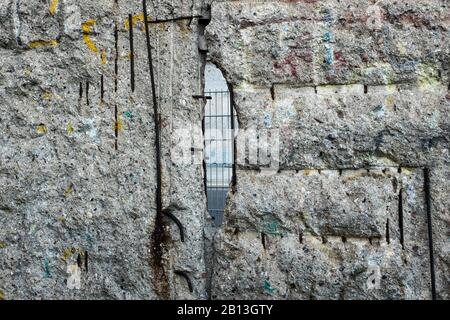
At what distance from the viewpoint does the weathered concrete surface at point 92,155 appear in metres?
2.25

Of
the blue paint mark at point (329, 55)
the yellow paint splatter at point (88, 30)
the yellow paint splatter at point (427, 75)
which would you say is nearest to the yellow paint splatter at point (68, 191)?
the yellow paint splatter at point (88, 30)

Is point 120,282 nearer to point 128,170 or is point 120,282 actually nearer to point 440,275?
point 128,170

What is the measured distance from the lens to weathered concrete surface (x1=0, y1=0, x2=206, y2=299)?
225 centimetres

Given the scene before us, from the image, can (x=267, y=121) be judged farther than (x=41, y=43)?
No

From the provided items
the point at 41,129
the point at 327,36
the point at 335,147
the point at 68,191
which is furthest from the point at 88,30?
the point at 335,147

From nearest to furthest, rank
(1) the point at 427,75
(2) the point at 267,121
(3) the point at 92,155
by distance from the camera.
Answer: (1) the point at 427,75 < (2) the point at 267,121 < (3) the point at 92,155

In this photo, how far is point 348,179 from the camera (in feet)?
6.98

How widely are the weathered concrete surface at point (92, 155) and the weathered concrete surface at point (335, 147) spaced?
20cm

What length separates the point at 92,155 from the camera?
229 centimetres

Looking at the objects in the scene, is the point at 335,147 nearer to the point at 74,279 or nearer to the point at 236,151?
the point at 236,151

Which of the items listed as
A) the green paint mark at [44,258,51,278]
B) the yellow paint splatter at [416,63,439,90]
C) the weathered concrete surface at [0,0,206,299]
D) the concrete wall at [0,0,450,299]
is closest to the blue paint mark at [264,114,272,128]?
the concrete wall at [0,0,450,299]

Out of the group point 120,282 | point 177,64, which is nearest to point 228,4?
point 177,64

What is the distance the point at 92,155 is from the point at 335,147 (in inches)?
41.0

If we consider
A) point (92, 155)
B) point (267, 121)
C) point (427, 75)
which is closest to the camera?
point (427, 75)
